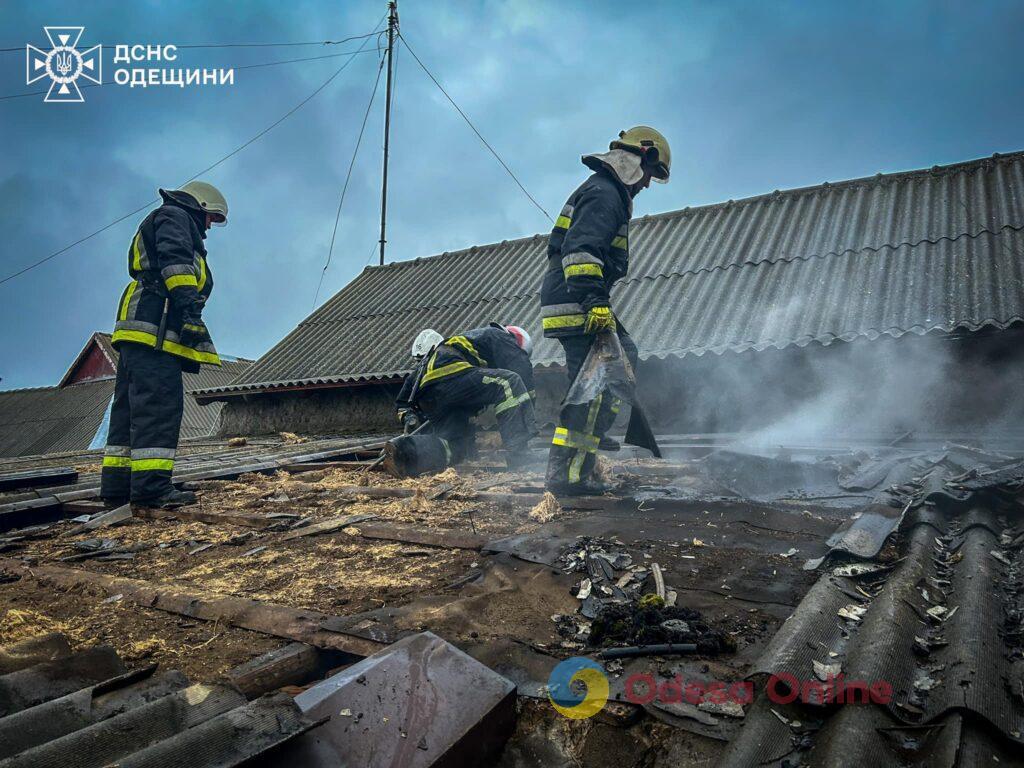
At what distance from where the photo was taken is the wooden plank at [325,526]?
10.3ft

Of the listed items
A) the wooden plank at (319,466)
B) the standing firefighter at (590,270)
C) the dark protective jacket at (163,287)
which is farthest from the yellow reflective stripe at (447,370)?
the dark protective jacket at (163,287)

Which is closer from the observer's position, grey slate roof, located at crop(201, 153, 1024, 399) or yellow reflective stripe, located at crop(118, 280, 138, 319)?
yellow reflective stripe, located at crop(118, 280, 138, 319)

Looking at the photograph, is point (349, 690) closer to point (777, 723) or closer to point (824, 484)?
point (777, 723)

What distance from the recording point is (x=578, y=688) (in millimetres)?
1470

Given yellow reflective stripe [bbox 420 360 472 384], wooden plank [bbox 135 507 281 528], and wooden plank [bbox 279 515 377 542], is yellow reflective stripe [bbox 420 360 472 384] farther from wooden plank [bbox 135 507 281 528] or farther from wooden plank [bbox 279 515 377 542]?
wooden plank [bbox 135 507 281 528]

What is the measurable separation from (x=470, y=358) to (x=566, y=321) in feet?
4.61

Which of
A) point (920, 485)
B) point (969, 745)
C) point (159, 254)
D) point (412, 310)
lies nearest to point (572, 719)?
point (969, 745)

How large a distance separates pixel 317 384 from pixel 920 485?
26.0 feet

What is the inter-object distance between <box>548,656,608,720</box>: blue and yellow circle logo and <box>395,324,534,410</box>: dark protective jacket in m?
3.67

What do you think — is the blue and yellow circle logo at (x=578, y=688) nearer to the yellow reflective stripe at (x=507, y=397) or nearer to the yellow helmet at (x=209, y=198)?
the yellow reflective stripe at (x=507, y=397)

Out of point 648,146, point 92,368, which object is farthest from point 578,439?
Result: point 92,368

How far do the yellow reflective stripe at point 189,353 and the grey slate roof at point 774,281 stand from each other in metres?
3.91

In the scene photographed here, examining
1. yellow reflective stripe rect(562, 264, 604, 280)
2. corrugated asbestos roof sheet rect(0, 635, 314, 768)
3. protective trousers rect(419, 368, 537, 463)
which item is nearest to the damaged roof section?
corrugated asbestos roof sheet rect(0, 635, 314, 768)

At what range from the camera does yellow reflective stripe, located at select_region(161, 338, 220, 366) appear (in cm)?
406
